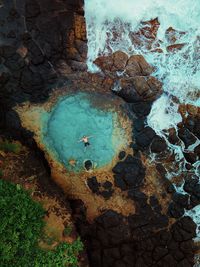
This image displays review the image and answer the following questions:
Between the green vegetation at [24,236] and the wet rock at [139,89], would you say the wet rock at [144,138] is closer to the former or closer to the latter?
the wet rock at [139,89]

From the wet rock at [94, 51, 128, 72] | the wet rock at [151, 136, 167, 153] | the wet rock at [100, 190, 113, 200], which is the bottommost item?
the wet rock at [100, 190, 113, 200]

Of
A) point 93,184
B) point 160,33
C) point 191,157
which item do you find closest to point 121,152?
point 93,184

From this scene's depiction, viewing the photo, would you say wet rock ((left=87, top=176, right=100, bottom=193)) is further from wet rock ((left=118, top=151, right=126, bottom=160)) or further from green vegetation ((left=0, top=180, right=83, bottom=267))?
→ green vegetation ((left=0, top=180, right=83, bottom=267))

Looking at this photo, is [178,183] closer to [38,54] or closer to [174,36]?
[174,36]

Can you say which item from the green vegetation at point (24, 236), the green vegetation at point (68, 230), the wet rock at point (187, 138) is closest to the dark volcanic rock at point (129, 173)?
the wet rock at point (187, 138)

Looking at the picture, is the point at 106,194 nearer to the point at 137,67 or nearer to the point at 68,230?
the point at 68,230

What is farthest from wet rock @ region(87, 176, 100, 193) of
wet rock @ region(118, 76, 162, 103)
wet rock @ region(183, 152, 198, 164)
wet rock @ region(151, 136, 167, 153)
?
wet rock @ region(183, 152, 198, 164)
